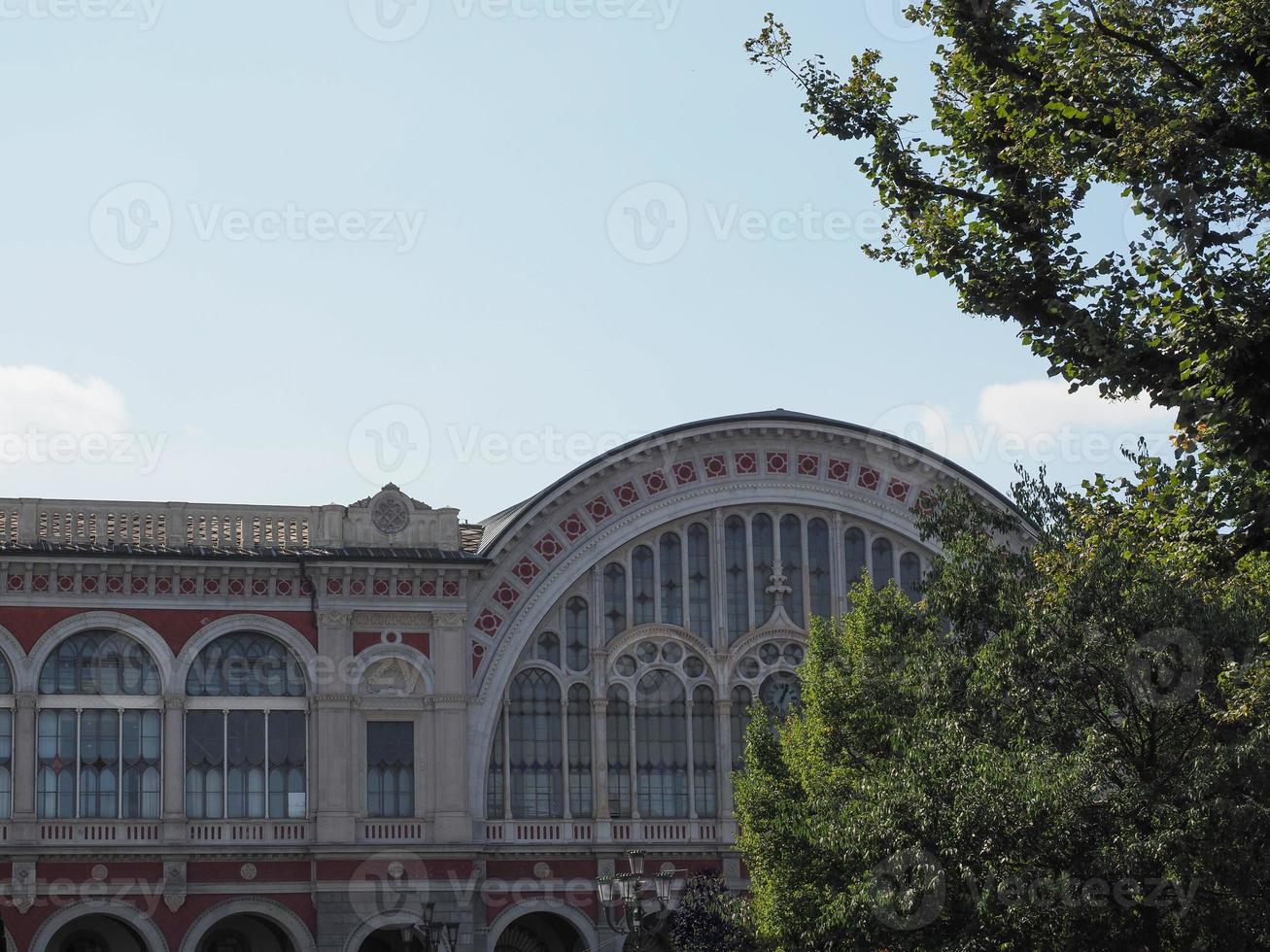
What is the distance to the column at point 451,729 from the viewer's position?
53562 mm

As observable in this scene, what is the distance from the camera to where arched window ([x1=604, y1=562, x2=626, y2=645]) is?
56781mm

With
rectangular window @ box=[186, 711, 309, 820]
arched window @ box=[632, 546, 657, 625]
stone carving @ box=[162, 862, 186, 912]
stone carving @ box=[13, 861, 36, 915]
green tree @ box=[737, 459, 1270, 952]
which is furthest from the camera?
arched window @ box=[632, 546, 657, 625]

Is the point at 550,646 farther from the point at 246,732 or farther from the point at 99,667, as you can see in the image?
the point at 99,667

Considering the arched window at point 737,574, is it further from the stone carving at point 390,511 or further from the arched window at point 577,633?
the stone carving at point 390,511

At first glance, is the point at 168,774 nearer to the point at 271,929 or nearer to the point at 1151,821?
the point at 271,929

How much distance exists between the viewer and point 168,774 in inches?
2047

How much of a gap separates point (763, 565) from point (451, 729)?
391 inches

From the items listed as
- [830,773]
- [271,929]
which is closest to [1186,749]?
[830,773]

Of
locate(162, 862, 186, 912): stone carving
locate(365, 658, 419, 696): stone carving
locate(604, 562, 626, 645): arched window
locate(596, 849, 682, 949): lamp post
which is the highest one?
locate(604, 562, 626, 645): arched window

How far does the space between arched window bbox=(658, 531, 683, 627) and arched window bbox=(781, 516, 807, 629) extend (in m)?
2.88

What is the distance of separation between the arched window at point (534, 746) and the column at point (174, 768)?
8.48 m

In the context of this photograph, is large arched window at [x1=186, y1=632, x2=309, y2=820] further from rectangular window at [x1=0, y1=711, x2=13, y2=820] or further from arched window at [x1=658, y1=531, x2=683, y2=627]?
arched window at [x1=658, y1=531, x2=683, y2=627]

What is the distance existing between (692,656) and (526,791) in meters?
5.83

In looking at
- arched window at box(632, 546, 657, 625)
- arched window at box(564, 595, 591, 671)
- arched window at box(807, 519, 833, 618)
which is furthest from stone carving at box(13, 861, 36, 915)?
arched window at box(807, 519, 833, 618)
